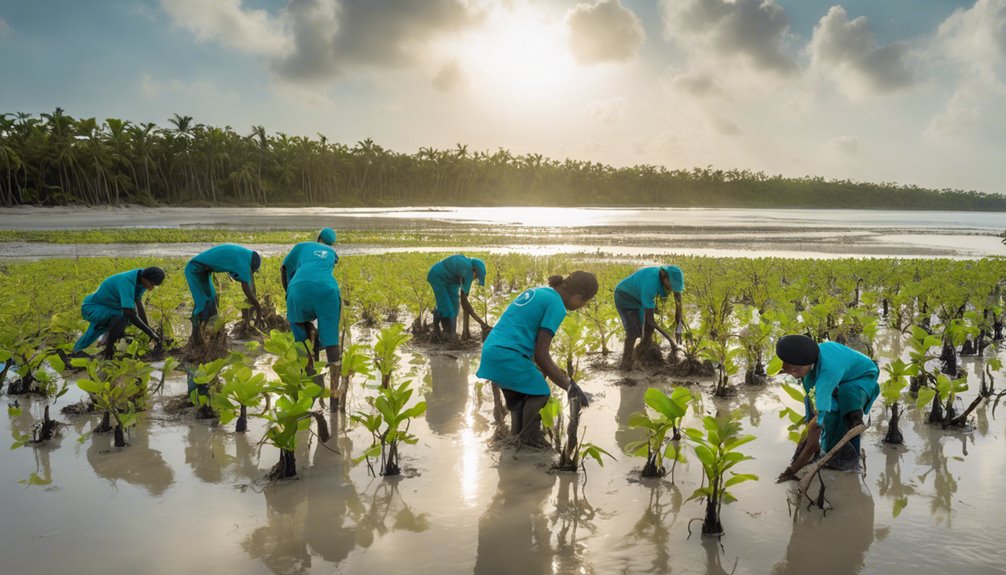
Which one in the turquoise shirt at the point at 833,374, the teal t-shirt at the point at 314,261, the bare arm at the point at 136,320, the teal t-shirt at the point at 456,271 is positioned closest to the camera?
the turquoise shirt at the point at 833,374

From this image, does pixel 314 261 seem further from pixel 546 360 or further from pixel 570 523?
pixel 570 523

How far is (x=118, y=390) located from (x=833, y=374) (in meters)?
5.23

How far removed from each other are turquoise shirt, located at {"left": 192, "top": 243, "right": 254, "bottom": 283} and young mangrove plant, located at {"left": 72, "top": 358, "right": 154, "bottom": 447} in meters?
1.74

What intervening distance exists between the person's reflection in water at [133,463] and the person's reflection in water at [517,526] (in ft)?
7.44

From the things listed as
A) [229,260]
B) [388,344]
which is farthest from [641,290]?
[229,260]

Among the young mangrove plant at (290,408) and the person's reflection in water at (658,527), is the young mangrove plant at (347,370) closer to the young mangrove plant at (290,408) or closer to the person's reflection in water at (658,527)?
the young mangrove plant at (290,408)

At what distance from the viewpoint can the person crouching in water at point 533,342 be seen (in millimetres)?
4199

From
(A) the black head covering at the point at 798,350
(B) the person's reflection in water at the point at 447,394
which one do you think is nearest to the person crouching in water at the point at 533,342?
(B) the person's reflection in water at the point at 447,394

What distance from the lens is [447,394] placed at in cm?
631

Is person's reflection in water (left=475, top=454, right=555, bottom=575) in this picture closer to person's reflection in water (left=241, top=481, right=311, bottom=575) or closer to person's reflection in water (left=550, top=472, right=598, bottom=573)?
person's reflection in water (left=550, top=472, right=598, bottom=573)

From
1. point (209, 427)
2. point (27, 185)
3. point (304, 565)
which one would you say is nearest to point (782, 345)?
point (304, 565)

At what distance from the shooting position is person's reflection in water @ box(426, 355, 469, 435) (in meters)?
5.44

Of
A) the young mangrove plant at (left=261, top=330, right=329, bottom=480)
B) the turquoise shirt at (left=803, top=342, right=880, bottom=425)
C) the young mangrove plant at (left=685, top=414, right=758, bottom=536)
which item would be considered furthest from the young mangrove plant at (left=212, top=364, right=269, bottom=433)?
the turquoise shirt at (left=803, top=342, right=880, bottom=425)

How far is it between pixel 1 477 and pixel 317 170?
73105 millimetres
